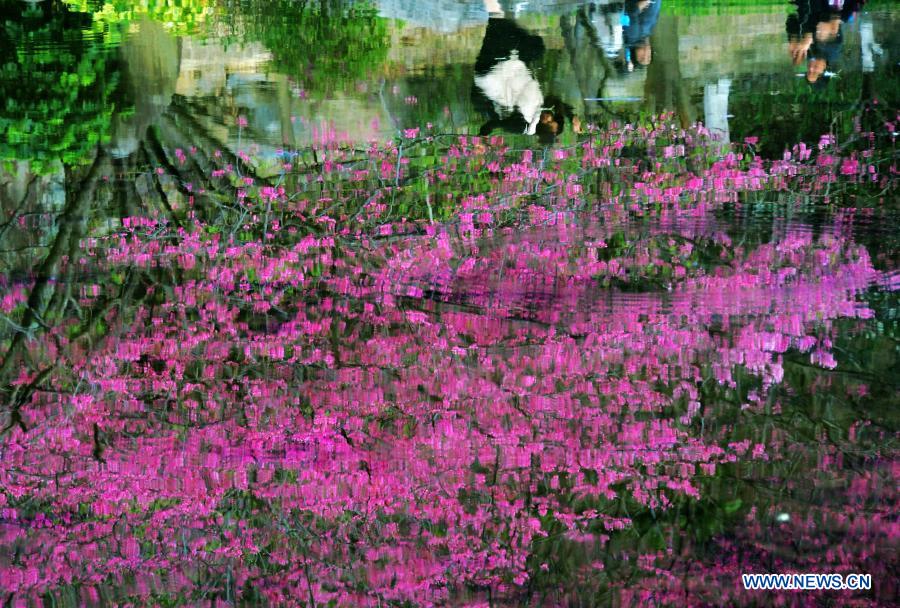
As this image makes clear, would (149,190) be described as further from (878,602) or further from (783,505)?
(878,602)

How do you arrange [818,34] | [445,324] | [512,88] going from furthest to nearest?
[818,34], [512,88], [445,324]

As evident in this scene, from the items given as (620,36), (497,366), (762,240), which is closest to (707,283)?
(762,240)

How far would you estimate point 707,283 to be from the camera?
15.0 feet

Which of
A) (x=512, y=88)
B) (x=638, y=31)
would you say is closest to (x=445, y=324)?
(x=512, y=88)

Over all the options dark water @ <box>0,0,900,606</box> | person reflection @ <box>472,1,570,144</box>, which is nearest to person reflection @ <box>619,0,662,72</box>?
dark water @ <box>0,0,900,606</box>

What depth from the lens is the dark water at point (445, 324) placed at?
2.85 meters

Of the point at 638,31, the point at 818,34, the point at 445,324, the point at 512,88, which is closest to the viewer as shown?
the point at 445,324

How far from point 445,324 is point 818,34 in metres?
6.16

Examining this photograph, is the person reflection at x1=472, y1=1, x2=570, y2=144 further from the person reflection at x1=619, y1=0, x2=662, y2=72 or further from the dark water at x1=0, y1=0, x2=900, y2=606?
the person reflection at x1=619, y1=0, x2=662, y2=72

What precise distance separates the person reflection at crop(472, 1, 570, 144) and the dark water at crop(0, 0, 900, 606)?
0.14ft

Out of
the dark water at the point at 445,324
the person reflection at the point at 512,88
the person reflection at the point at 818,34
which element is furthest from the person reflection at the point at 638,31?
the person reflection at the point at 818,34

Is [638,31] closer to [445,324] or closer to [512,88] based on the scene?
[512,88]

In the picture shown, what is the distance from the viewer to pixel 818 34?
29.8 feet

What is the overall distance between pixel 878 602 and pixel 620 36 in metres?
7.13
